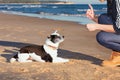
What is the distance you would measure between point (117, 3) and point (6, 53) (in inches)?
140

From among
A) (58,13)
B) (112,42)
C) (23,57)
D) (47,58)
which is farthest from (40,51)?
(58,13)

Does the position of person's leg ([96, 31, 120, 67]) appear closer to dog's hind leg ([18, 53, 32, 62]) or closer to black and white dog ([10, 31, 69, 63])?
black and white dog ([10, 31, 69, 63])

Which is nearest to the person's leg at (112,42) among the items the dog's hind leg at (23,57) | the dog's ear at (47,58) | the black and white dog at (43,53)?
the black and white dog at (43,53)

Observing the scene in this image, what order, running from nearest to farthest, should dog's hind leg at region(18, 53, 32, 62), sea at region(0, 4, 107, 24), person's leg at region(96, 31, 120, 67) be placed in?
person's leg at region(96, 31, 120, 67) → dog's hind leg at region(18, 53, 32, 62) → sea at region(0, 4, 107, 24)

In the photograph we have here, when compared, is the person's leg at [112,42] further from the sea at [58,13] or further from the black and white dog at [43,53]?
the sea at [58,13]

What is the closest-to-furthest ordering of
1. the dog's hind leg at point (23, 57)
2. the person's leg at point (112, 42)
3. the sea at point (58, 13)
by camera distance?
1. the person's leg at point (112, 42)
2. the dog's hind leg at point (23, 57)
3. the sea at point (58, 13)

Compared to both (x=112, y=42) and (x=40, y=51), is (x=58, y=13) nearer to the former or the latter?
(x=40, y=51)

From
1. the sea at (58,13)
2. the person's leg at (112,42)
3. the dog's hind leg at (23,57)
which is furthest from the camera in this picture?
the sea at (58,13)

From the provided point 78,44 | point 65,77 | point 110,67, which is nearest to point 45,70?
point 65,77

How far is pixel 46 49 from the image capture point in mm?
8609

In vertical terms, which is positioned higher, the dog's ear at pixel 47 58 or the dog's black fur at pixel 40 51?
the dog's black fur at pixel 40 51

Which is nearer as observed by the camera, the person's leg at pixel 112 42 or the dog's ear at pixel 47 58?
the person's leg at pixel 112 42

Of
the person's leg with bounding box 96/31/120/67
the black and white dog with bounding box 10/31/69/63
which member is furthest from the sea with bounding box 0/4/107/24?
the person's leg with bounding box 96/31/120/67

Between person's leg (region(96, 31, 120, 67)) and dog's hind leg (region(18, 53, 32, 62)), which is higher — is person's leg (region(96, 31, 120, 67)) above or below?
above
